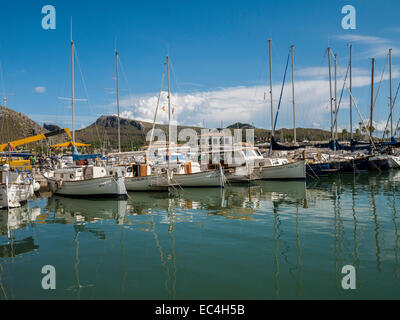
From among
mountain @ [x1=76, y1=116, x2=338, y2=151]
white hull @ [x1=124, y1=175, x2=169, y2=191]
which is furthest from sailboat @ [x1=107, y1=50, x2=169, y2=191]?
mountain @ [x1=76, y1=116, x2=338, y2=151]

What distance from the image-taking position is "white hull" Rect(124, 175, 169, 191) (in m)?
26.5

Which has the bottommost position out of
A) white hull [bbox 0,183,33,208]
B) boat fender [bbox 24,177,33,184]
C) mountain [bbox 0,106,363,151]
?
white hull [bbox 0,183,33,208]

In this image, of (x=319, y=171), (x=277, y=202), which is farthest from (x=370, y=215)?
(x=319, y=171)

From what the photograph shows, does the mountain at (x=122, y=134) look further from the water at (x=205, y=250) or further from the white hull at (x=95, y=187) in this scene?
the water at (x=205, y=250)

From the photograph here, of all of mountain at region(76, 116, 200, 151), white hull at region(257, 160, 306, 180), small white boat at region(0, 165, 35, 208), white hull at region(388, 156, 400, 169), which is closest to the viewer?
small white boat at region(0, 165, 35, 208)

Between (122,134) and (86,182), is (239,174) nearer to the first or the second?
(86,182)

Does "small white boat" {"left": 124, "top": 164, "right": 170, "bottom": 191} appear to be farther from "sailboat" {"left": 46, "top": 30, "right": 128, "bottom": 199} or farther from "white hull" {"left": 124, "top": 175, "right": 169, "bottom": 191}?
"sailboat" {"left": 46, "top": 30, "right": 128, "bottom": 199}

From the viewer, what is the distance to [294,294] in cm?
750

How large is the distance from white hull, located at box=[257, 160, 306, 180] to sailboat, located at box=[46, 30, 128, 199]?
52.8ft

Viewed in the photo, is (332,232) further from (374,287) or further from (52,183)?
(52,183)

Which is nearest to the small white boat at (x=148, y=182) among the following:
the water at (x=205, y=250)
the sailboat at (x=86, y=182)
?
the sailboat at (x=86, y=182)

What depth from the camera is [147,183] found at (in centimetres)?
2666

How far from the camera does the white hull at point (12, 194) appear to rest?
783 inches
